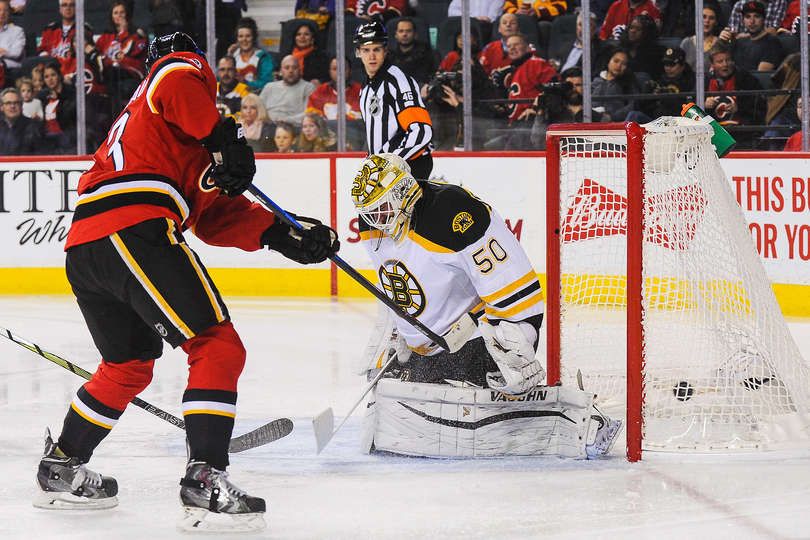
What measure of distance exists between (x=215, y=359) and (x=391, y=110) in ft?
7.47

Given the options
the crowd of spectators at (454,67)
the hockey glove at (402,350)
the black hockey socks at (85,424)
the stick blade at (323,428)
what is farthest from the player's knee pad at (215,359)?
the crowd of spectators at (454,67)

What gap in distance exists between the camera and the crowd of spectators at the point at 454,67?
242 inches

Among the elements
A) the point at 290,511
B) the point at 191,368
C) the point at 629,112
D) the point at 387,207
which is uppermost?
the point at 629,112

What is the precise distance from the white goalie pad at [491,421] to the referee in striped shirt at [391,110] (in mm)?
1602

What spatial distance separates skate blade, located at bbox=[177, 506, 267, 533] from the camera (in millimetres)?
2660

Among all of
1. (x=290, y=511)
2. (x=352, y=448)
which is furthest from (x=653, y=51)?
(x=290, y=511)

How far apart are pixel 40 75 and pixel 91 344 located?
228cm

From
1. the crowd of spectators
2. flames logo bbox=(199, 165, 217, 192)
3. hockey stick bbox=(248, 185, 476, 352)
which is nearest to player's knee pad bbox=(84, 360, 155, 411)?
flames logo bbox=(199, 165, 217, 192)

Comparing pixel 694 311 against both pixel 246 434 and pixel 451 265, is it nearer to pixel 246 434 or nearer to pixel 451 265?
pixel 451 265

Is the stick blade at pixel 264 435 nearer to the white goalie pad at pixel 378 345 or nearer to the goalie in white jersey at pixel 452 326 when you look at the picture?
the goalie in white jersey at pixel 452 326

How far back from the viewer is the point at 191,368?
268 centimetres

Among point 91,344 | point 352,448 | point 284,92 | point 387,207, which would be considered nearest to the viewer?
point 387,207

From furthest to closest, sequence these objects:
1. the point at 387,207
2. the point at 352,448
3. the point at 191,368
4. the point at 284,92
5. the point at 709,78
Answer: the point at 284,92 → the point at 709,78 → the point at 352,448 → the point at 387,207 → the point at 191,368

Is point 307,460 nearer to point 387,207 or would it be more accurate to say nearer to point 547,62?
point 387,207
